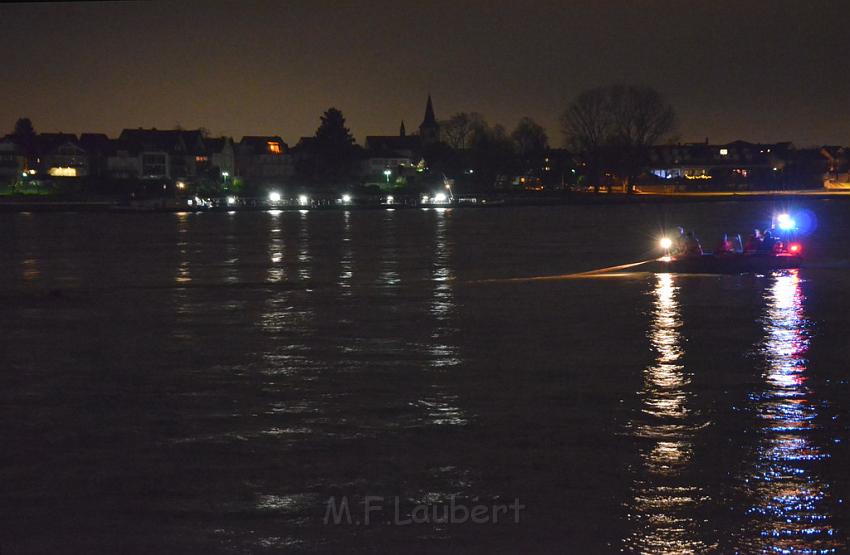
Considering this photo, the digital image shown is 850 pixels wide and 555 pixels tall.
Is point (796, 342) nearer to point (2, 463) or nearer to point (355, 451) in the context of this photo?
point (355, 451)

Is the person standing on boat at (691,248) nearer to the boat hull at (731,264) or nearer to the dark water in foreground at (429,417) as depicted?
the boat hull at (731,264)

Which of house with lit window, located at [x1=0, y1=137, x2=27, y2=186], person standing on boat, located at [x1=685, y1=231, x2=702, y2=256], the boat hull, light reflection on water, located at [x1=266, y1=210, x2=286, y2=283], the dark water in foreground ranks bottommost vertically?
light reflection on water, located at [x1=266, y1=210, x2=286, y2=283]

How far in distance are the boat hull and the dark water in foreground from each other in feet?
13.1

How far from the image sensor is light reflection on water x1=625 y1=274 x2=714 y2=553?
933cm

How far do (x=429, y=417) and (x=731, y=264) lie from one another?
76.5 feet

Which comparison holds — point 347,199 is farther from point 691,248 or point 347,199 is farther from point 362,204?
point 691,248

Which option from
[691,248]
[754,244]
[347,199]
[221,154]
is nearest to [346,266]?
[691,248]

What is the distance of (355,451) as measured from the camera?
12273 mm

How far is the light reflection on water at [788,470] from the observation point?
30.6 ft

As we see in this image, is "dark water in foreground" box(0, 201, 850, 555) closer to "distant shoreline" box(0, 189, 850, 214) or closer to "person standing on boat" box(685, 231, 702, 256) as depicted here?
"person standing on boat" box(685, 231, 702, 256)

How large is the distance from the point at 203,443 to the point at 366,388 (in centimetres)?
377

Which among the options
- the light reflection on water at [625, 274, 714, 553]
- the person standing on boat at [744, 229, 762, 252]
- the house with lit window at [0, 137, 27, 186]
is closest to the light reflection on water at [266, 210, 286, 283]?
the person standing on boat at [744, 229, 762, 252]

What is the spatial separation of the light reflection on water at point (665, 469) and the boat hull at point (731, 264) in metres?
16.8

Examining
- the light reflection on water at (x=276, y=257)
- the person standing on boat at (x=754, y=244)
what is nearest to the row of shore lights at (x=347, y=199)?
the light reflection on water at (x=276, y=257)
